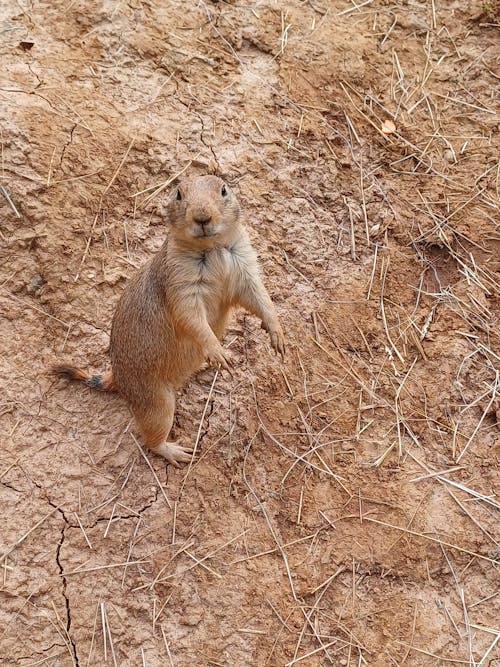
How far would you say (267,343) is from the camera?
16.0 feet

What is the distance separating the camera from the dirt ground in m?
3.94

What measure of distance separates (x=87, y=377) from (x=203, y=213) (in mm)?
1347

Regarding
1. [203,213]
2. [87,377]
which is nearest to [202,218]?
[203,213]

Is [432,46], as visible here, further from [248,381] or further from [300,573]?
[300,573]

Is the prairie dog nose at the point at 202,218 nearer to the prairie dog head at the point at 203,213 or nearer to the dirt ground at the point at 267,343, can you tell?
the prairie dog head at the point at 203,213

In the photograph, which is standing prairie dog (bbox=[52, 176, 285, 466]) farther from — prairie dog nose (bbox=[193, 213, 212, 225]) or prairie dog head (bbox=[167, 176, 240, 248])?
prairie dog nose (bbox=[193, 213, 212, 225])

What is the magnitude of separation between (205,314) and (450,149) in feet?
8.57

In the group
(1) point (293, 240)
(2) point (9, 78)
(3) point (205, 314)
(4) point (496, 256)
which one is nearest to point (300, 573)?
(3) point (205, 314)

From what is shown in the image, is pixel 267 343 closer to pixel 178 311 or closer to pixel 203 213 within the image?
pixel 178 311

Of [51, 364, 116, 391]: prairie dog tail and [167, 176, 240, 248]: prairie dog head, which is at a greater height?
[167, 176, 240, 248]: prairie dog head

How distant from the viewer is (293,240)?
5195 mm

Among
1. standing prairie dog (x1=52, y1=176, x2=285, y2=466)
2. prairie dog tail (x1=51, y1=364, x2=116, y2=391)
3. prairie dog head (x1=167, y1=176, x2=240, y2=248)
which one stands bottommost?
prairie dog tail (x1=51, y1=364, x2=116, y2=391)

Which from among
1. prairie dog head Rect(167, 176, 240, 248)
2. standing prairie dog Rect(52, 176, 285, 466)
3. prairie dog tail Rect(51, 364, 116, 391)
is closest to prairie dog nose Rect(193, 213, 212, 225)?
prairie dog head Rect(167, 176, 240, 248)

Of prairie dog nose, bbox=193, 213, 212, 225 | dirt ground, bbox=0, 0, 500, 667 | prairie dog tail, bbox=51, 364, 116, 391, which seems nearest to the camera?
prairie dog nose, bbox=193, 213, 212, 225
